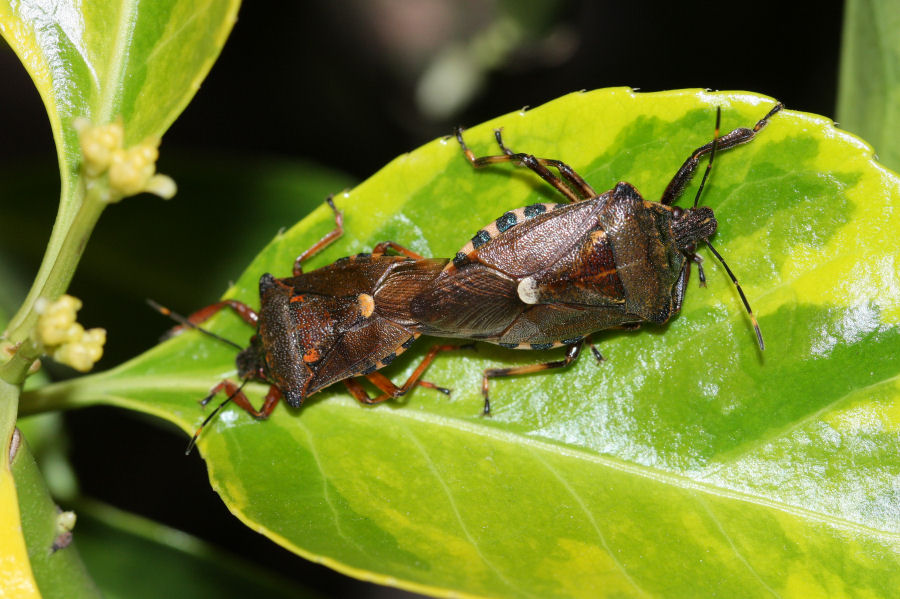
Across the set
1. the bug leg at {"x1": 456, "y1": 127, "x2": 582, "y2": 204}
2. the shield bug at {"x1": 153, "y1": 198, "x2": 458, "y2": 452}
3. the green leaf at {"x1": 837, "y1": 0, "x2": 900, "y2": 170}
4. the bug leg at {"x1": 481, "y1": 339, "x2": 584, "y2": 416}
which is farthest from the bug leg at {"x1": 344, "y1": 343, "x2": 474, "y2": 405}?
the green leaf at {"x1": 837, "y1": 0, "x2": 900, "y2": 170}

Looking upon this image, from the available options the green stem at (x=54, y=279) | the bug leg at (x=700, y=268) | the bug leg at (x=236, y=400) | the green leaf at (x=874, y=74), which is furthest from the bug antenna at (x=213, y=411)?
the green leaf at (x=874, y=74)

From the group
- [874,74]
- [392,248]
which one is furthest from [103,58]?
[874,74]

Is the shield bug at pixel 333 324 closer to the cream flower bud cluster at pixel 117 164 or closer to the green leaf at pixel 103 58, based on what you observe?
the green leaf at pixel 103 58

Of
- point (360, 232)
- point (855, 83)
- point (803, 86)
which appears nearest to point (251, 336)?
point (360, 232)

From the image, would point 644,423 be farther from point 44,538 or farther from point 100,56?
point 100,56

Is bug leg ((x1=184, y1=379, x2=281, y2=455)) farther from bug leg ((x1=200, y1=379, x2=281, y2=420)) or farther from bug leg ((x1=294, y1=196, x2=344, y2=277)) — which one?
bug leg ((x1=294, y1=196, x2=344, y2=277))

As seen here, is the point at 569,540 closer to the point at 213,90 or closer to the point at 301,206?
the point at 301,206
